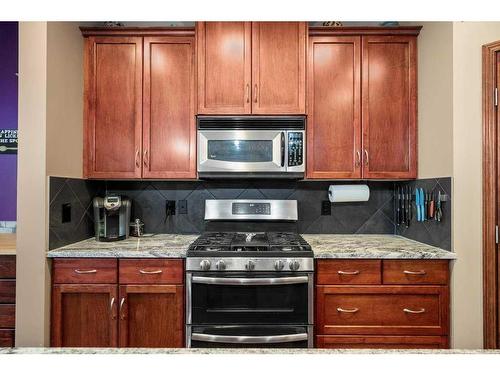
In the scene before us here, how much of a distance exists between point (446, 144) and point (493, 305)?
975mm

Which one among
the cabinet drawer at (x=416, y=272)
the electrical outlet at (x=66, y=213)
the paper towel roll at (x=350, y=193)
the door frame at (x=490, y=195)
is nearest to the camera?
the door frame at (x=490, y=195)

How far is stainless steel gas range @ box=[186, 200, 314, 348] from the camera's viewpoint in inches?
74.5

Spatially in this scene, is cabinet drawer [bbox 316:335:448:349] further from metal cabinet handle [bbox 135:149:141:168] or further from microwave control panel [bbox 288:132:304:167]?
metal cabinet handle [bbox 135:149:141:168]

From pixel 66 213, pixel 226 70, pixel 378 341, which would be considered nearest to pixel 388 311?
pixel 378 341

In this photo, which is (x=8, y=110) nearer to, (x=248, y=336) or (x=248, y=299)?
(x=248, y=299)

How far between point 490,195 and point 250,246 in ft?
4.66

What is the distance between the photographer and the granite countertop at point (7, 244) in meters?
1.94

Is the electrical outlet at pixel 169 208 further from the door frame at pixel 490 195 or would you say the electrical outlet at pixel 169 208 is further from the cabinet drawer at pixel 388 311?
the door frame at pixel 490 195

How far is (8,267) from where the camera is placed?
6.35 ft

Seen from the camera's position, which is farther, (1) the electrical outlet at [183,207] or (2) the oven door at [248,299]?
(1) the electrical outlet at [183,207]

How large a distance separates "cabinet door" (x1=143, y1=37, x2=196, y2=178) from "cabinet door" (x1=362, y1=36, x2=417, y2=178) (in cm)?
124

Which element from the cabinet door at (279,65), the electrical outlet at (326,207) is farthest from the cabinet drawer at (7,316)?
the electrical outlet at (326,207)

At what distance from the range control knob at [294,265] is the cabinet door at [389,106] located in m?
0.85

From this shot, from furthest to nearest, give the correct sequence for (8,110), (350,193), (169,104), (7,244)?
(8,110)
(350,193)
(169,104)
(7,244)
